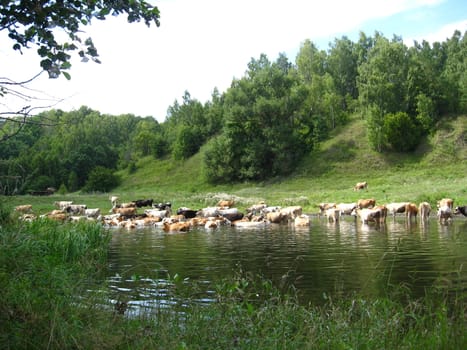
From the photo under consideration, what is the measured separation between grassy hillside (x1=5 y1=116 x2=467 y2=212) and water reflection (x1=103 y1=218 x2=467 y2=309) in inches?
654

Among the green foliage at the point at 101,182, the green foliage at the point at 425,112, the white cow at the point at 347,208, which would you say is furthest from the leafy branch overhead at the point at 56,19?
the green foliage at the point at 101,182

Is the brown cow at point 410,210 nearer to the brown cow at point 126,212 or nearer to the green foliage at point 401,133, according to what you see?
the brown cow at point 126,212

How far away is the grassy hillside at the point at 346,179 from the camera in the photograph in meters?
41.4

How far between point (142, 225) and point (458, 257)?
21374 millimetres

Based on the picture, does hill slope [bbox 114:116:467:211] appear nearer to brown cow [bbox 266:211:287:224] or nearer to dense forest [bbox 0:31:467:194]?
dense forest [bbox 0:31:467:194]

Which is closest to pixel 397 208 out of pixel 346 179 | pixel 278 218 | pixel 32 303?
pixel 278 218

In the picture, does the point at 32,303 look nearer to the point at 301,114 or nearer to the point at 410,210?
the point at 410,210

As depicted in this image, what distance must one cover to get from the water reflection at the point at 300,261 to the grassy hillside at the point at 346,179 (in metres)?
16.6

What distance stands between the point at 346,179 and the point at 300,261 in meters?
42.1

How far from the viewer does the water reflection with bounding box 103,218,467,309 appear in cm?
983

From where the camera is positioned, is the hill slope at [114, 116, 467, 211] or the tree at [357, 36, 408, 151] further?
the tree at [357, 36, 408, 151]

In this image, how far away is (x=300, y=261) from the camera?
549 inches

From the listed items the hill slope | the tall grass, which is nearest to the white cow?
the hill slope

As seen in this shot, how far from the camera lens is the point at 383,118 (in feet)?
195
